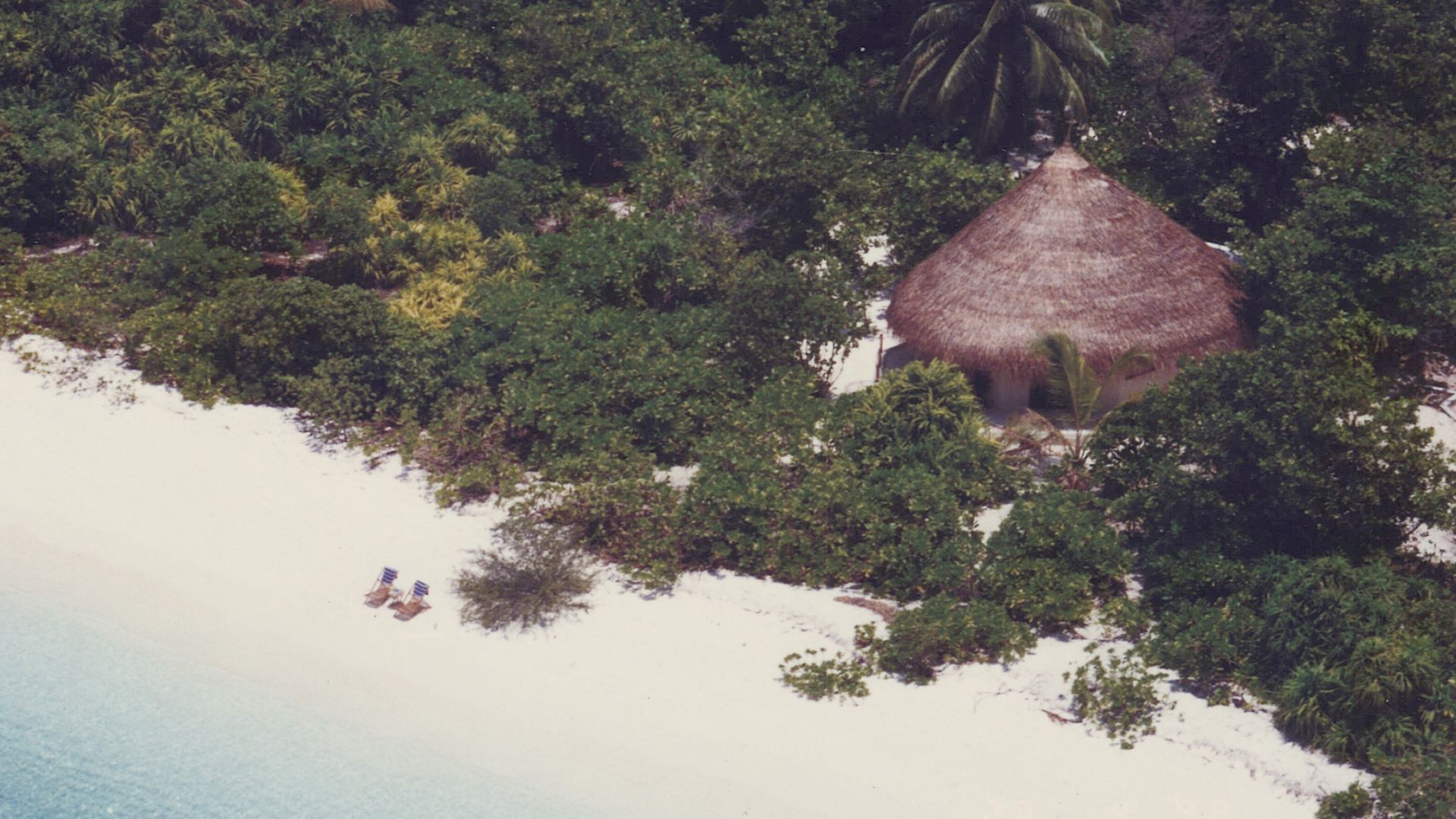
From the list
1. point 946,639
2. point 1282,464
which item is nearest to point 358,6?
point 946,639

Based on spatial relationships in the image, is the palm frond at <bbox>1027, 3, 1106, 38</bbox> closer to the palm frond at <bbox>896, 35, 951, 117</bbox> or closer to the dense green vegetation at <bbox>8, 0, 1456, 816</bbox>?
the dense green vegetation at <bbox>8, 0, 1456, 816</bbox>

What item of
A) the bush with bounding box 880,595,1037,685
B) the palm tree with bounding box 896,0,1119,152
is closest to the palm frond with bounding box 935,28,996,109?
the palm tree with bounding box 896,0,1119,152

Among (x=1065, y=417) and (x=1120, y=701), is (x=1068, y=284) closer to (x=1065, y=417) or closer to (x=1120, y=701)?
(x=1065, y=417)

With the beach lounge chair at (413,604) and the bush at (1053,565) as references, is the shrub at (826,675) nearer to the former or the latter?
the bush at (1053,565)

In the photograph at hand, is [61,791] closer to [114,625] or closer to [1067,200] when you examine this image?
[114,625]

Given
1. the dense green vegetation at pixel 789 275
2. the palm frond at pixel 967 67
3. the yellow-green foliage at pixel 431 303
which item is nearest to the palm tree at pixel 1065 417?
the dense green vegetation at pixel 789 275

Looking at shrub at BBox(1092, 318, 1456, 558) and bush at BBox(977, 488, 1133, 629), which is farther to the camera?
bush at BBox(977, 488, 1133, 629)

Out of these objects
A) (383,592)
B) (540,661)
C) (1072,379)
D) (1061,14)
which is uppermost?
(1061,14)

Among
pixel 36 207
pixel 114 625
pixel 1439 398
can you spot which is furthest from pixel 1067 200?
pixel 36 207
